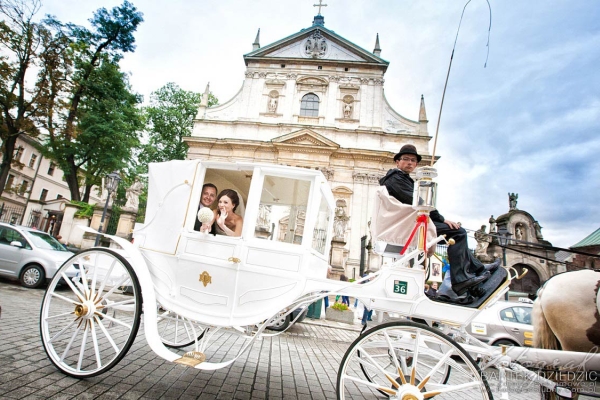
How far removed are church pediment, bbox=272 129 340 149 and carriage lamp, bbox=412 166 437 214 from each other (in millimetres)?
20709

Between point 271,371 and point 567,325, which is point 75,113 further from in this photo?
point 567,325

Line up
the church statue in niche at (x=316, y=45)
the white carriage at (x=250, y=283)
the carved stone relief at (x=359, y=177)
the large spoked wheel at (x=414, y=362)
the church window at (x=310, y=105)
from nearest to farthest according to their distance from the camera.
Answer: the large spoked wheel at (x=414, y=362)
the white carriage at (x=250, y=283)
the carved stone relief at (x=359, y=177)
the church window at (x=310, y=105)
the church statue in niche at (x=316, y=45)

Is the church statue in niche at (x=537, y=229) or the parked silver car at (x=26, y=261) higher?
the church statue in niche at (x=537, y=229)

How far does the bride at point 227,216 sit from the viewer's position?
10.1 ft

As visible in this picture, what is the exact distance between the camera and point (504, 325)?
6691mm

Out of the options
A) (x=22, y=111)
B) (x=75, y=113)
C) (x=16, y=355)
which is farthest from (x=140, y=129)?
(x=16, y=355)

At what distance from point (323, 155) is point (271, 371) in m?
20.3

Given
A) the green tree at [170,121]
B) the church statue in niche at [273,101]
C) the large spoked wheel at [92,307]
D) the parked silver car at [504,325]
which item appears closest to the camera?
the large spoked wheel at [92,307]

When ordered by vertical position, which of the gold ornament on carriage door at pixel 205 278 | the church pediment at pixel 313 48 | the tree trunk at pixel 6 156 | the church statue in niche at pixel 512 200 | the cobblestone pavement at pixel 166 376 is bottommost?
the cobblestone pavement at pixel 166 376

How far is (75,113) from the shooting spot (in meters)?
18.2

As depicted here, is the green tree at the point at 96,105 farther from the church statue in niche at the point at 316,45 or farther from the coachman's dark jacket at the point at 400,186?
the coachman's dark jacket at the point at 400,186

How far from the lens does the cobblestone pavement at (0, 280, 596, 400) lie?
256cm

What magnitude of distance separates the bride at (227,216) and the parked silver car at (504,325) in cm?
579

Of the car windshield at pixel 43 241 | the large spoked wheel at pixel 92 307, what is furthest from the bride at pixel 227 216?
the car windshield at pixel 43 241
